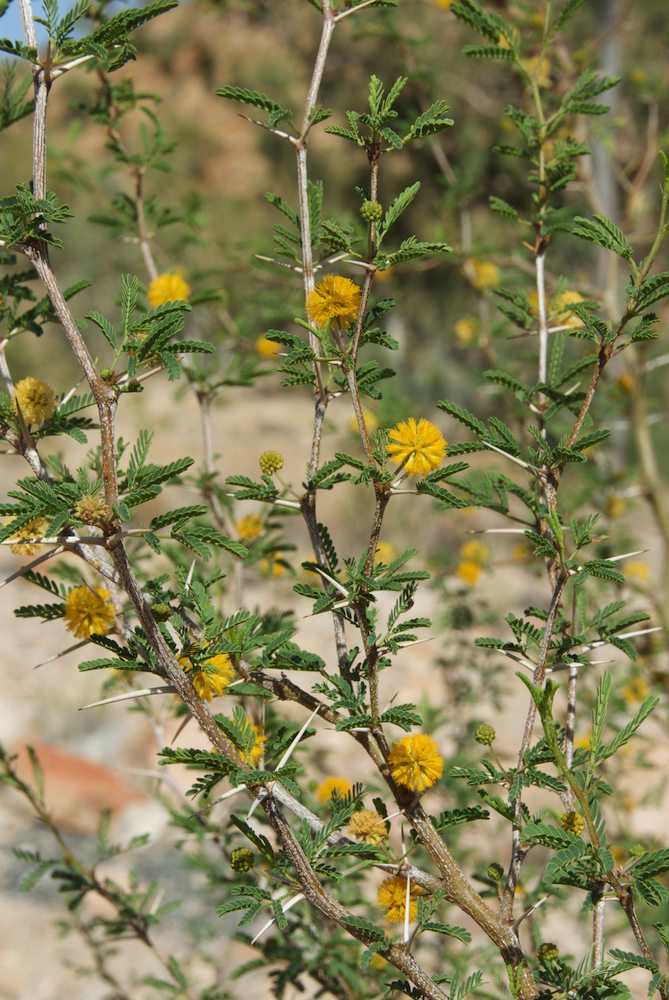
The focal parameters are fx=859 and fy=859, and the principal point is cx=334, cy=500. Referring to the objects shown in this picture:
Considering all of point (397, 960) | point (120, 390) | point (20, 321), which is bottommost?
point (397, 960)

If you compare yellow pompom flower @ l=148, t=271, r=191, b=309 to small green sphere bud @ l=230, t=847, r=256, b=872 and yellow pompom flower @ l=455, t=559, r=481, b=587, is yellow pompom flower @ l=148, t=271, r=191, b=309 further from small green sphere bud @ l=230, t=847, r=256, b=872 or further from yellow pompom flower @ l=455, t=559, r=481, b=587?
yellow pompom flower @ l=455, t=559, r=481, b=587

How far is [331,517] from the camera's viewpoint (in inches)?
344

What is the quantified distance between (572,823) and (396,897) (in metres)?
Answer: 0.26

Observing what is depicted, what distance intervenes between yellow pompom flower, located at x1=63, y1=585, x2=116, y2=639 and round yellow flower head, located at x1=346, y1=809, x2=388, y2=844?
17.8 inches

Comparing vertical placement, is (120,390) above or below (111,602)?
above

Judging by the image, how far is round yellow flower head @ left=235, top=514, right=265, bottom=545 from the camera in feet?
6.27

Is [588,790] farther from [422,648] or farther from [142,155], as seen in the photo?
[422,648]

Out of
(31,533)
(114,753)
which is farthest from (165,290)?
(114,753)

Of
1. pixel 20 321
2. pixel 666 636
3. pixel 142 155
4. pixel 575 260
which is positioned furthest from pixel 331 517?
pixel 20 321

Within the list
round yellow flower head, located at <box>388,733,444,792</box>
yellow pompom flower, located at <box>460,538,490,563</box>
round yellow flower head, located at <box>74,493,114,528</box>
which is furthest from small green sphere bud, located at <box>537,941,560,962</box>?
yellow pompom flower, located at <box>460,538,490,563</box>

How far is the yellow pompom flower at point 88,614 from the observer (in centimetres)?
126

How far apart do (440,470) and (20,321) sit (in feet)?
2.46

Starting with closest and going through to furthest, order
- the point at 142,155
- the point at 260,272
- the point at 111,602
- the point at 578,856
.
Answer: the point at 578,856, the point at 111,602, the point at 142,155, the point at 260,272

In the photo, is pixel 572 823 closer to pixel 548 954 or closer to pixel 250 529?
pixel 548 954
